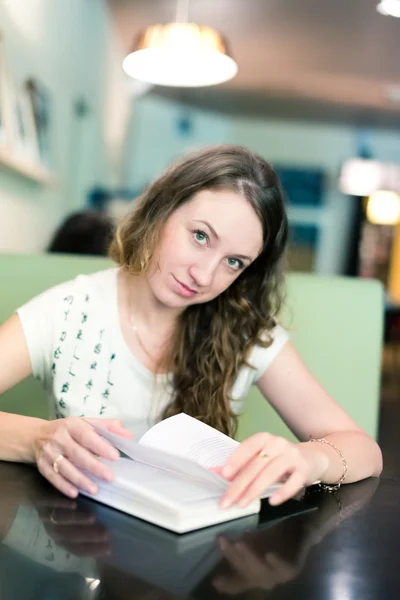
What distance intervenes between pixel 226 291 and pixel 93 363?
0.28 meters

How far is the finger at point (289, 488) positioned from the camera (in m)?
0.81

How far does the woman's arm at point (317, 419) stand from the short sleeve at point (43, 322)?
0.39 metres

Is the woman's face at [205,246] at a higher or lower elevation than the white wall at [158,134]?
A: lower

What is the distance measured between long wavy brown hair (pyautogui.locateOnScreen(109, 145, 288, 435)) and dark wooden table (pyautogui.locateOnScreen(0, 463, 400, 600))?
43 cm

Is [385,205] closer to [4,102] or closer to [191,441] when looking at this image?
[4,102]

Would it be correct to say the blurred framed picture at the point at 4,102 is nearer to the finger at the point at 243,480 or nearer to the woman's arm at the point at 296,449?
the woman's arm at the point at 296,449

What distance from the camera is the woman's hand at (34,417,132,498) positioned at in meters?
0.79

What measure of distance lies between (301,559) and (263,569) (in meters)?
0.05

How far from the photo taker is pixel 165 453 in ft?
2.48

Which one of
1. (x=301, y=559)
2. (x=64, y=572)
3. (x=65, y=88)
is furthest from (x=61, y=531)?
(x=65, y=88)

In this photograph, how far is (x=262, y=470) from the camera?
2.66ft

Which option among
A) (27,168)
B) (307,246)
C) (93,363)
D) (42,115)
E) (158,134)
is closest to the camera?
(93,363)

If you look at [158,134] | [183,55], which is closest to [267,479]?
[183,55]

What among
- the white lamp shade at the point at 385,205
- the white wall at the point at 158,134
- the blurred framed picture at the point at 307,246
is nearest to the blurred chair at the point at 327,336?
the white wall at the point at 158,134
